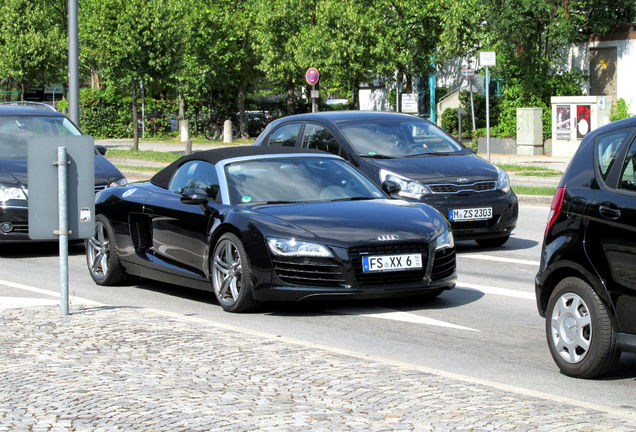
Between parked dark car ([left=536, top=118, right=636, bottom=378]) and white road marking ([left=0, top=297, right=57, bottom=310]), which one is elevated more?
parked dark car ([left=536, top=118, right=636, bottom=378])

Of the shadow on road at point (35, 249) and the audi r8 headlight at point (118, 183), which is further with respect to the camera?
the audi r8 headlight at point (118, 183)

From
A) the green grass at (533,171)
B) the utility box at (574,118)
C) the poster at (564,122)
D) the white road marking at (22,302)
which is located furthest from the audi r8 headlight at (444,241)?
the poster at (564,122)

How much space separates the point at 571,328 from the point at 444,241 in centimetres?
291

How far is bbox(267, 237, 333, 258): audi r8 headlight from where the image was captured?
373 inches

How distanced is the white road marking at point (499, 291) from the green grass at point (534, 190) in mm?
10624

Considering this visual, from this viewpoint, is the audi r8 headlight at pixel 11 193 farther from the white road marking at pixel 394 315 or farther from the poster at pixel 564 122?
the poster at pixel 564 122

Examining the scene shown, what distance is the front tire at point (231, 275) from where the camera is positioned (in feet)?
31.7

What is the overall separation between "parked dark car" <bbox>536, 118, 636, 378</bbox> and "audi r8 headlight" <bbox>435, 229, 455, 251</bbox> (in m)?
2.37

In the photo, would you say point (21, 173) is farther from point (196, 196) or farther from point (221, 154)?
point (196, 196)

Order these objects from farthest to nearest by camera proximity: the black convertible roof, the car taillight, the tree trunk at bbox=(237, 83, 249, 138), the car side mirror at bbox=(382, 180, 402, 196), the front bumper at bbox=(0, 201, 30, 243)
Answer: the tree trunk at bbox=(237, 83, 249, 138) < the front bumper at bbox=(0, 201, 30, 243) < the car side mirror at bbox=(382, 180, 402, 196) < the black convertible roof < the car taillight

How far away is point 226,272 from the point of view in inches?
391

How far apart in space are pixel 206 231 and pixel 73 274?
3.12 metres

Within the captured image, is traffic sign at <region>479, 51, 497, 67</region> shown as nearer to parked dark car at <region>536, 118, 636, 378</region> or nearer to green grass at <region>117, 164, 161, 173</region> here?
green grass at <region>117, 164, 161, 173</region>

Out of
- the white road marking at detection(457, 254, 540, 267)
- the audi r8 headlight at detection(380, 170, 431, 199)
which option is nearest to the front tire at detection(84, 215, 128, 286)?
the audi r8 headlight at detection(380, 170, 431, 199)
